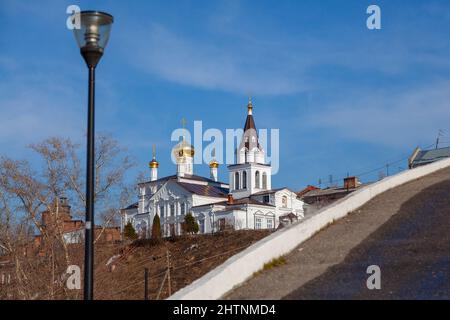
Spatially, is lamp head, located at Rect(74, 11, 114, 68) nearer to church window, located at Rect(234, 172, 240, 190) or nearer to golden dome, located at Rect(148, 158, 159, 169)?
church window, located at Rect(234, 172, 240, 190)

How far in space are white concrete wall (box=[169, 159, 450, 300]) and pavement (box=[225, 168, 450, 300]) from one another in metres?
0.13

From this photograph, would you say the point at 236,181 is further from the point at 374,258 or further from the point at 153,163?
the point at 374,258

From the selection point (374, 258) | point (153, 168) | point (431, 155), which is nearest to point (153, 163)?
point (153, 168)

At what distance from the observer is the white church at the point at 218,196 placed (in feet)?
266

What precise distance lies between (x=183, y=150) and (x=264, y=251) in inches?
3401

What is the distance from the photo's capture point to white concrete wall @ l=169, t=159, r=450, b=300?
1021 centimetres

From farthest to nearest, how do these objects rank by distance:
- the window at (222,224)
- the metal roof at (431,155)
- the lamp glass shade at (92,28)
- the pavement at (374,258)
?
1. the window at (222,224)
2. the metal roof at (431,155)
3. the pavement at (374,258)
4. the lamp glass shade at (92,28)

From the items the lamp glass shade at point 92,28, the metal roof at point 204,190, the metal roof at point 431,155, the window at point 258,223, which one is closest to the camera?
the lamp glass shade at point 92,28

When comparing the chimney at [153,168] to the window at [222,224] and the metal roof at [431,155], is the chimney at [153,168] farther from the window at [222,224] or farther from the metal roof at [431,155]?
the metal roof at [431,155]

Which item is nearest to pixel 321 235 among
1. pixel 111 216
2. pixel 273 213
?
pixel 111 216

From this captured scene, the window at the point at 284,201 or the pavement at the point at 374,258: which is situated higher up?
the window at the point at 284,201

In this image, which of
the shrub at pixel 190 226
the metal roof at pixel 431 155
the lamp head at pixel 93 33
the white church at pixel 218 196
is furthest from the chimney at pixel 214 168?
the lamp head at pixel 93 33

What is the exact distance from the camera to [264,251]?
11.8 m

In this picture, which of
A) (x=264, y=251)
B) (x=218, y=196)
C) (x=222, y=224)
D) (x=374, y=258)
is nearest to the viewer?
(x=264, y=251)
